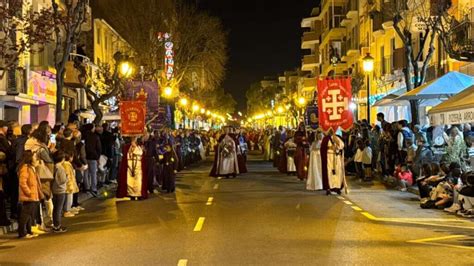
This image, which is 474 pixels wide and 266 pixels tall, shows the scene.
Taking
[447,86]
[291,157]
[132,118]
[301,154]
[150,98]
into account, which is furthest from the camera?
[150,98]

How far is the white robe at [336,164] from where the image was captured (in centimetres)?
1877

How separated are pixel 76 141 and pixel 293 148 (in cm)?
1230

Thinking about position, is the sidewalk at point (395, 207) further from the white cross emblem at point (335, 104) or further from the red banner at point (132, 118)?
the red banner at point (132, 118)

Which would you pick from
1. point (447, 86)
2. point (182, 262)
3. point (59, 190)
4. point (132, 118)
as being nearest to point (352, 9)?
point (447, 86)

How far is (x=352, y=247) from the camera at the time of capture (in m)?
10.3

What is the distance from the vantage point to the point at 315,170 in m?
19.7

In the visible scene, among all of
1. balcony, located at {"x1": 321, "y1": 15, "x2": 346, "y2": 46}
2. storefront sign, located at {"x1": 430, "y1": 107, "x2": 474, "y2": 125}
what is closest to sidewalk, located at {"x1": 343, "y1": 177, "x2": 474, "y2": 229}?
storefront sign, located at {"x1": 430, "y1": 107, "x2": 474, "y2": 125}

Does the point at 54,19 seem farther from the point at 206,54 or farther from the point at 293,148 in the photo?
the point at 206,54

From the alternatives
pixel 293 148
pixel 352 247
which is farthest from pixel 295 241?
pixel 293 148

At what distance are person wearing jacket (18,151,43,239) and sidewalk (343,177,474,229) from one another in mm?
6515

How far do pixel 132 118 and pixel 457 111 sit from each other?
1100 centimetres

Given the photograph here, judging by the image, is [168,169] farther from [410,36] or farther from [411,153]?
[410,36]

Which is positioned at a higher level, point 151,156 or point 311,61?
point 311,61

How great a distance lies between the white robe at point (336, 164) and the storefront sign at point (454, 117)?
3.44m
